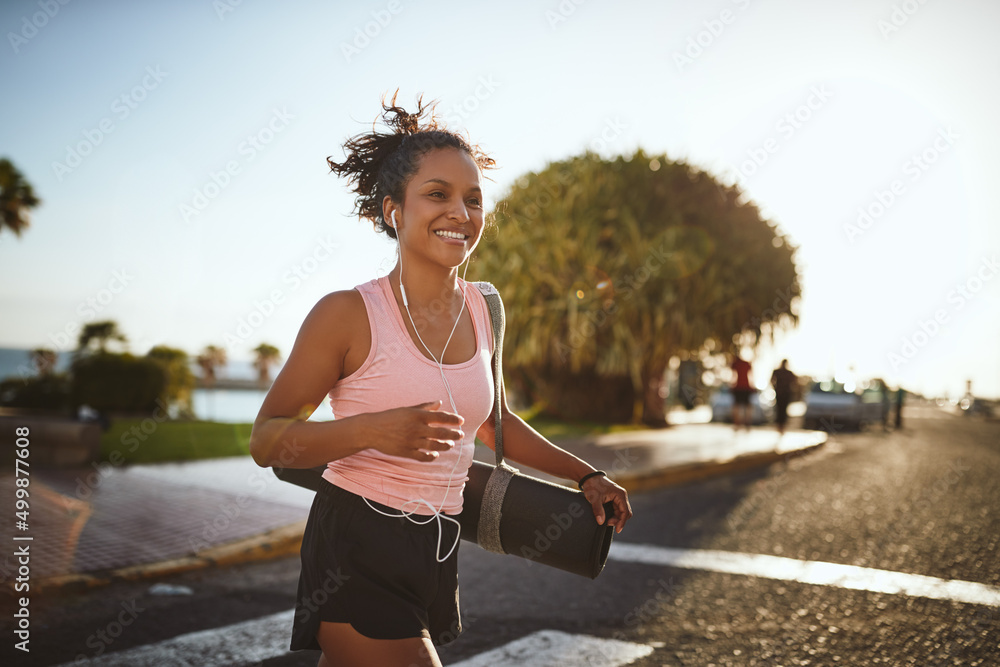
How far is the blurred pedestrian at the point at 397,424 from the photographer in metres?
1.87

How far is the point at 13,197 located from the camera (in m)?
16.4

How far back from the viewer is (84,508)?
688cm

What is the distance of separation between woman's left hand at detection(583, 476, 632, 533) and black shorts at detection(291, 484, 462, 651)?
0.47 meters

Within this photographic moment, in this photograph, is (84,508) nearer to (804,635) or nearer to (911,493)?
(804,635)

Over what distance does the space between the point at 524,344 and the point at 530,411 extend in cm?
365

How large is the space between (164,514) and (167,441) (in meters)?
6.34

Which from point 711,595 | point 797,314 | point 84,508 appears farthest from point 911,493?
point 797,314

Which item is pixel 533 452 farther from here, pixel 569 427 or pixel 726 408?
pixel 726 408

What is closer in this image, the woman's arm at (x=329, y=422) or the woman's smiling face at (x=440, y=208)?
the woman's arm at (x=329, y=422)

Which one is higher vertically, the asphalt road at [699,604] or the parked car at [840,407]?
the parked car at [840,407]

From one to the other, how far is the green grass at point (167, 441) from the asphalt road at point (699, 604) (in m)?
5.73

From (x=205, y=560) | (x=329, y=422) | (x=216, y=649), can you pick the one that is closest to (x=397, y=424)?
(x=329, y=422)

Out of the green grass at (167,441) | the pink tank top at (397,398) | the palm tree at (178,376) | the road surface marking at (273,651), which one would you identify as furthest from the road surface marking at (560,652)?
the palm tree at (178,376)

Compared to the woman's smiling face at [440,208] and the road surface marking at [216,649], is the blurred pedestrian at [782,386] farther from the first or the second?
the woman's smiling face at [440,208]
